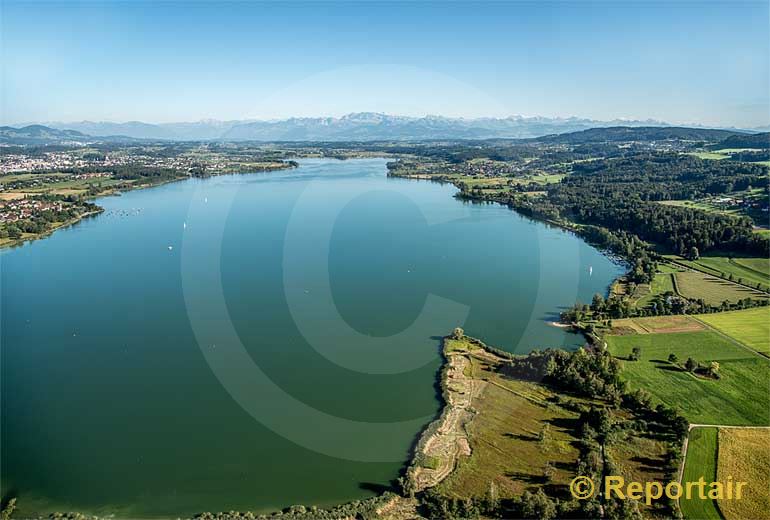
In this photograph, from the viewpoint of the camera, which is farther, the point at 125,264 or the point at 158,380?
the point at 125,264

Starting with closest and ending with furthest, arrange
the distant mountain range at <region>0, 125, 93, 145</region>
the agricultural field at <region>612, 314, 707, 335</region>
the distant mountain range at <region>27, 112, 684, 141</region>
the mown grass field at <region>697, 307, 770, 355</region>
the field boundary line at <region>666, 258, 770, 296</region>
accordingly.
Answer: the mown grass field at <region>697, 307, 770, 355</region> → the agricultural field at <region>612, 314, 707, 335</region> → the field boundary line at <region>666, 258, 770, 296</region> → the distant mountain range at <region>0, 125, 93, 145</region> → the distant mountain range at <region>27, 112, 684, 141</region>

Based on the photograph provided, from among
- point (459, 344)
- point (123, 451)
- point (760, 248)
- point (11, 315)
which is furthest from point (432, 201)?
point (123, 451)

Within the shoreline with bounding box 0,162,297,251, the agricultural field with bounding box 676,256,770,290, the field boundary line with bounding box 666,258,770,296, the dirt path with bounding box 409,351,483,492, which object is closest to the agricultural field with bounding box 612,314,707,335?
the field boundary line with bounding box 666,258,770,296

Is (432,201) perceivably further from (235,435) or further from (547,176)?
(235,435)

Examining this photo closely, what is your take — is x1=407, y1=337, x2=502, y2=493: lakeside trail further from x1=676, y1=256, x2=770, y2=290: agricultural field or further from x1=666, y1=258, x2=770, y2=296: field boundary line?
x1=676, y1=256, x2=770, y2=290: agricultural field

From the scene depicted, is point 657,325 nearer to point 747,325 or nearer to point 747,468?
point 747,325

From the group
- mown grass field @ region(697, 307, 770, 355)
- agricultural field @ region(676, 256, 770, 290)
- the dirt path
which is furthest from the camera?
agricultural field @ region(676, 256, 770, 290)
